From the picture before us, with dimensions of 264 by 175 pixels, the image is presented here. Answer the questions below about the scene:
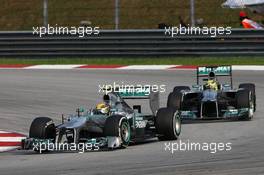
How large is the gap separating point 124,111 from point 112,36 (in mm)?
13199

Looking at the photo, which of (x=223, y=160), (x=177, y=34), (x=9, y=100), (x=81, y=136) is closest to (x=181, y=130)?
(x=81, y=136)

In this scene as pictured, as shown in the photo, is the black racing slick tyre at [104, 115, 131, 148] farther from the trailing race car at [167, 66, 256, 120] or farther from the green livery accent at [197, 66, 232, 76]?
the green livery accent at [197, 66, 232, 76]

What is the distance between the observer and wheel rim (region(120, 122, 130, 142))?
42.2ft

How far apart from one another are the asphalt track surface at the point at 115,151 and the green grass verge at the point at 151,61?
2054mm

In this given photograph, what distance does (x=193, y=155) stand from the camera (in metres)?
11.9

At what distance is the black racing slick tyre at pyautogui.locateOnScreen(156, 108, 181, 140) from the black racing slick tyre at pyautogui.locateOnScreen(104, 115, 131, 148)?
90cm

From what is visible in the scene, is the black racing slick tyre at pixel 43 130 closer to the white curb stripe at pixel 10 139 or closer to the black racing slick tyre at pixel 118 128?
the black racing slick tyre at pixel 118 128

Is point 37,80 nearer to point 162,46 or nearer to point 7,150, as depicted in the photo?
point 162,46

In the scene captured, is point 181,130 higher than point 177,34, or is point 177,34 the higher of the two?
point 177,34

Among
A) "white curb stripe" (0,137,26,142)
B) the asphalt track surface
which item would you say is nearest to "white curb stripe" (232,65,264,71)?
the asphalt track surface

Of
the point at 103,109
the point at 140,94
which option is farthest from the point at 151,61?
the point at 103,109

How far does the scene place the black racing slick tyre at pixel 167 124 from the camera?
13.8 meters

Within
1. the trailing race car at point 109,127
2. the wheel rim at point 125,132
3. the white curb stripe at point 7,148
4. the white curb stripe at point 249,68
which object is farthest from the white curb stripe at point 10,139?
the white curb stripe at point 249,68

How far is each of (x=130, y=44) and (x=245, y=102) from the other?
11.0 metres
